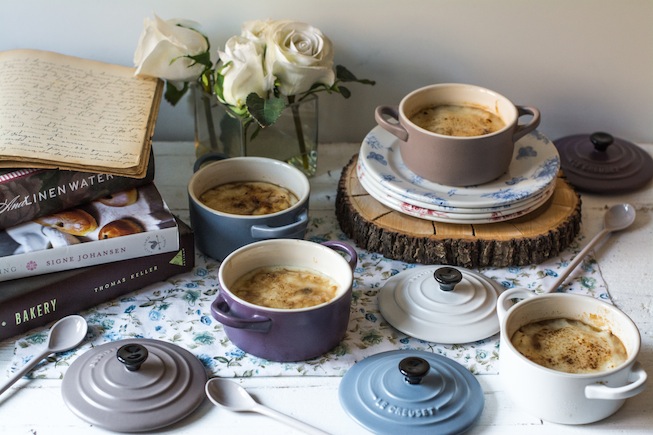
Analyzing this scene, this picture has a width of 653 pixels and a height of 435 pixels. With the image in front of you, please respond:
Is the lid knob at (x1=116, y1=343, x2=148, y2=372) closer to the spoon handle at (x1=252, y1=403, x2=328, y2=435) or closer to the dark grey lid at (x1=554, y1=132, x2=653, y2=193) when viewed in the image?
the spoon handle at (x1=252, y1=403, x2=328, y2=435)

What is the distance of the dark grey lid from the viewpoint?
4.20 feet

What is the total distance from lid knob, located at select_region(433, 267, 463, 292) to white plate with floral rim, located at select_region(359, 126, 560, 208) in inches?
4.5

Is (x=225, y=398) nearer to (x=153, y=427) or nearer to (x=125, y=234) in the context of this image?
(x=153, y=427)

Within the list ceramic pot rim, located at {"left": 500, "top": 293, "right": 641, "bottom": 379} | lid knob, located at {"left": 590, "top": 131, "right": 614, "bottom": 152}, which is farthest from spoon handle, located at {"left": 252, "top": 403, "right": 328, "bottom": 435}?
lid knob, located at {"left": 590, "top": 131, "right": 614, "bottom": 152}

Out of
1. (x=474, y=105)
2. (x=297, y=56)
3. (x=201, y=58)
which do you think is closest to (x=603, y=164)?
(x=474, y=105)

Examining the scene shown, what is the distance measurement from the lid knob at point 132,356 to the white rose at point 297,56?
43 cm

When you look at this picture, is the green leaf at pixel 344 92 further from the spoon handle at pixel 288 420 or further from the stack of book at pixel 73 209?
the spoon handle at pixel 288 420

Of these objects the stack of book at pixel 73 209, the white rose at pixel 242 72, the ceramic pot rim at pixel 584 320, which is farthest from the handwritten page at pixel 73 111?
the ceramic pot rim at pixel 584 320

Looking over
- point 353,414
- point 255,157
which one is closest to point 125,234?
point 255,157

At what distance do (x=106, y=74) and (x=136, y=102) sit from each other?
0.08 meters

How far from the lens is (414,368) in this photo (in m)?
0.88

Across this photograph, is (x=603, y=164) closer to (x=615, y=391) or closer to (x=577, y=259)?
(x=577, y=259)

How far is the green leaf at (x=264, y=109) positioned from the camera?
113cm

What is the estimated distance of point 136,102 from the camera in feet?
3.90
